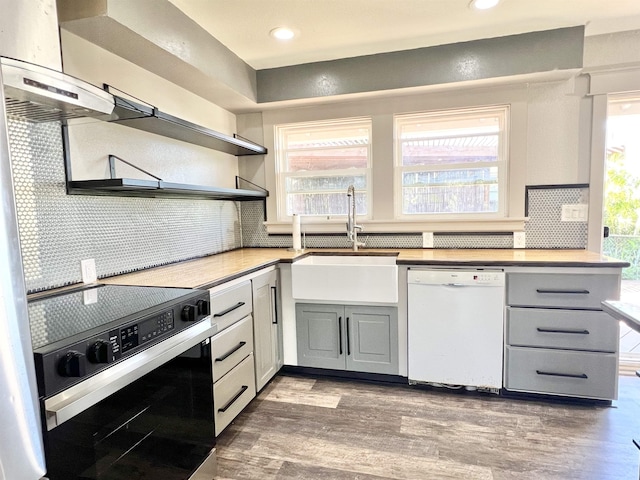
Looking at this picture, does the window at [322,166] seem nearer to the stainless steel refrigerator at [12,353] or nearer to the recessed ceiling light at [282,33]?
the recessed ceiling light at [282,33]

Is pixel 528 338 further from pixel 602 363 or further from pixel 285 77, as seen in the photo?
pixel 285 77

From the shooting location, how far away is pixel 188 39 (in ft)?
6.96

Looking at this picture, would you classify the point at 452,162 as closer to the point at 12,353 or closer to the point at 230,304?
the point at 230,304

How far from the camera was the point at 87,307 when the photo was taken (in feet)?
4.53

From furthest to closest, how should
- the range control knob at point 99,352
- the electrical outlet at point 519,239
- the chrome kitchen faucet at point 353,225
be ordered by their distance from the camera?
1. the chrome kitchen faucet at point 353,225
2. the electrical outlet at point 519,239
3. the range control knob at point 99,352

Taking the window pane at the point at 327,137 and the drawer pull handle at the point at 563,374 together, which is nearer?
the drawer pull handle at the point at 563,374

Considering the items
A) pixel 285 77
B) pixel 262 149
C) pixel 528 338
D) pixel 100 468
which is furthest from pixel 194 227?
pixel 528 338

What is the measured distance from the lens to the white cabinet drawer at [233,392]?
1.86 m

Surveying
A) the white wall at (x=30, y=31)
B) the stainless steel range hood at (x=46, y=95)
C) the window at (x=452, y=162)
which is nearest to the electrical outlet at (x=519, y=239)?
the window at (x=452, y=162)

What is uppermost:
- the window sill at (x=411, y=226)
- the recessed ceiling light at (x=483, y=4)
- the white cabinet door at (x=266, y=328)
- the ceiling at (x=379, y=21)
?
the ceiling at (x=379, y=21)

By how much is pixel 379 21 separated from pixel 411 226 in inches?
58.6

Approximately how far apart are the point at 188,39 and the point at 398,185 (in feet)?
6.01

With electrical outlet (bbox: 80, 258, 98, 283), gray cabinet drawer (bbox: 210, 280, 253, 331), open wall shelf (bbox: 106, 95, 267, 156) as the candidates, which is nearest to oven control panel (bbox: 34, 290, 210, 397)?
gray cabinet drawer (bbox: 210, 280, 253, 331)

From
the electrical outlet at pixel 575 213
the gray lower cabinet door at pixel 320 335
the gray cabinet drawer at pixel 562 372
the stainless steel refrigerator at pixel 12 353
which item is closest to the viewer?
the stainless steel refrigerator at pixel 12 353
